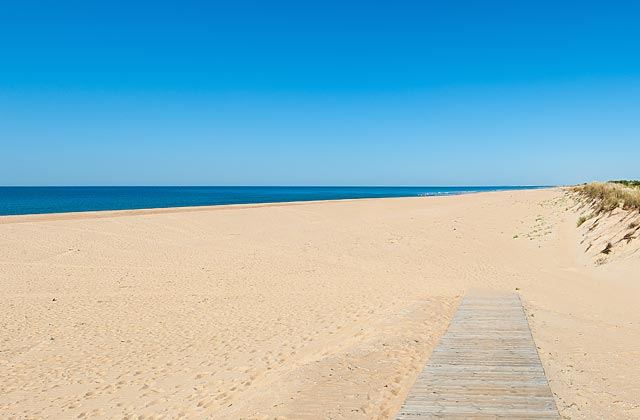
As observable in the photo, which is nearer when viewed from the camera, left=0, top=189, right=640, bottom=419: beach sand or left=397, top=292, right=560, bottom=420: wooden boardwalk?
left=397, top=292, right=560, bottom=420: wooden boardwalk

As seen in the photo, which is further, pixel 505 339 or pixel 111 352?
pixel 111 352

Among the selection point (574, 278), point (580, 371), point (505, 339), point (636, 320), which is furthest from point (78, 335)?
point (574, 278)

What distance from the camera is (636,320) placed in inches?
394

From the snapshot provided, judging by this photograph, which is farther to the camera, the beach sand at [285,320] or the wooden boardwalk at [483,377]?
the beach sand at [285,320]

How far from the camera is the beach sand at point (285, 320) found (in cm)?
684

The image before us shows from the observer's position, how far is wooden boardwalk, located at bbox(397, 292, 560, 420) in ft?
18.6

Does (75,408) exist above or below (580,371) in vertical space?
below

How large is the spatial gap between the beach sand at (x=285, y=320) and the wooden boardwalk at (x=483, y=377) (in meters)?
0.28

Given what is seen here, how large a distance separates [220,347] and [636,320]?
872 cm

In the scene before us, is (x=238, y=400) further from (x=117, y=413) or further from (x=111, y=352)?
(x=111, y=352)

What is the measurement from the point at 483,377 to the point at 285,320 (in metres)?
5.55

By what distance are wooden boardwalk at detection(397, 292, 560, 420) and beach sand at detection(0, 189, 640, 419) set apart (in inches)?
11.1

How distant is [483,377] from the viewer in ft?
21.7

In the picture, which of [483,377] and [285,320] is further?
[285,320]
